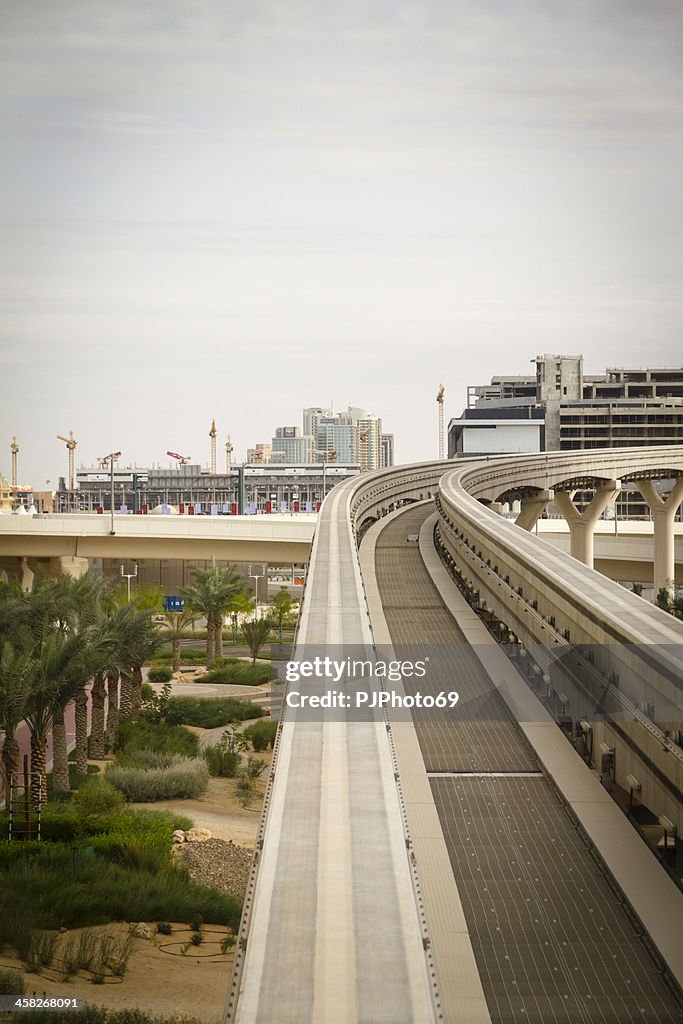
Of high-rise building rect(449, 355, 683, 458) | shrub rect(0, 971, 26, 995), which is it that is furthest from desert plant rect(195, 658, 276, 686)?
high-rise building rect(449, 355, 683, 458)

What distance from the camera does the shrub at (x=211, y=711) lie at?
102ft

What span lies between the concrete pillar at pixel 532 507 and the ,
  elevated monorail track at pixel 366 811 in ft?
104

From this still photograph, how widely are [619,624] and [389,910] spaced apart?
14.6 feet

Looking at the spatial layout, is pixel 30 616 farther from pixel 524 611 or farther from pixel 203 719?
pixel 524 611

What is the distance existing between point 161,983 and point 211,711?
18913 mm

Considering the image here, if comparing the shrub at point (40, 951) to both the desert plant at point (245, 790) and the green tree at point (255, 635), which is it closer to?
the desert plant at point (245, 790)

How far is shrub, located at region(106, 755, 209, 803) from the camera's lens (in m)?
22.7

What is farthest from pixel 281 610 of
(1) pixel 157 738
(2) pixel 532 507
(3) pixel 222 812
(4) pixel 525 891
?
(4) pixel 525 891

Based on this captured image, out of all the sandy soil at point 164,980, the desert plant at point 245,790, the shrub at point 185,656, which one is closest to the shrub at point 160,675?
the shrub at point 185,656

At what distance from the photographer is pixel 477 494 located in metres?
40.6

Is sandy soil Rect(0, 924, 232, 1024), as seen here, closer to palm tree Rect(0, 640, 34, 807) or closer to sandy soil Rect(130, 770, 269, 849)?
sandy soil Rect(130, 770, 269, 849)

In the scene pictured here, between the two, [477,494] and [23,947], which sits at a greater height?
[477,494]

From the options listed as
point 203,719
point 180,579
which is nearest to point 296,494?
point 180,579

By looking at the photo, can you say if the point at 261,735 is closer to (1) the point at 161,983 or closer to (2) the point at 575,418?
(1) the point at 161,983
